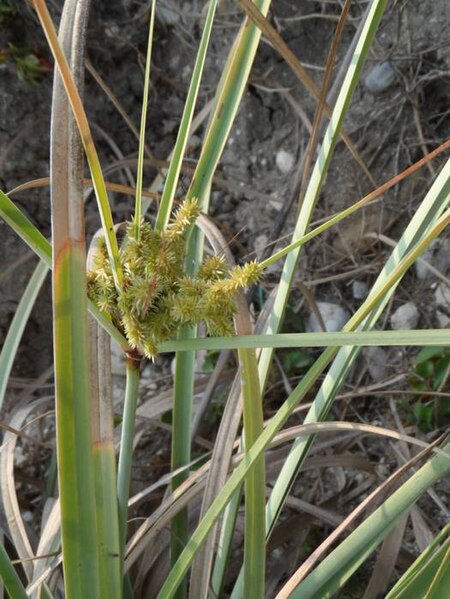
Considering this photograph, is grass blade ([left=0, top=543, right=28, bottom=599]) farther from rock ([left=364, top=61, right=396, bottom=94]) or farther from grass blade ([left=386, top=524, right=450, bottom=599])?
rock ([left=364, top=61, right=396, bottom=94])

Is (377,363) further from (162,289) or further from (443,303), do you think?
(162,289)

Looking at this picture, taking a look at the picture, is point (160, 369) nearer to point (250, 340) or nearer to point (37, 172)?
point (37, 172)

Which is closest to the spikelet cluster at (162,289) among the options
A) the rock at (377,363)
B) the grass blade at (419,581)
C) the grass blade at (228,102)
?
the grass blade at (228,102)

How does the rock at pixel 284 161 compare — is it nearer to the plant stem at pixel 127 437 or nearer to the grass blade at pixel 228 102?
the grass blade at pixel 228 102

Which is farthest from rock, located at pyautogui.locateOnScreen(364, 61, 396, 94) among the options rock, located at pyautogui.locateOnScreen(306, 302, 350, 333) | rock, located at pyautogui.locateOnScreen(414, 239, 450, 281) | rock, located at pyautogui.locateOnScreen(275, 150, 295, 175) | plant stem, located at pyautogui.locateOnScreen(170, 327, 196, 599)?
plant stem, located at pyautogui.locateOnScreen(170, 327, 196, 599)

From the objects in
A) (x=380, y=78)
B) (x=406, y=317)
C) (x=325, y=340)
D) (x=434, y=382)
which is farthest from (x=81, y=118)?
(x=380, y=78)

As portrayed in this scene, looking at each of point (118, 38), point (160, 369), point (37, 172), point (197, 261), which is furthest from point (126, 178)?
point (197, 261)
